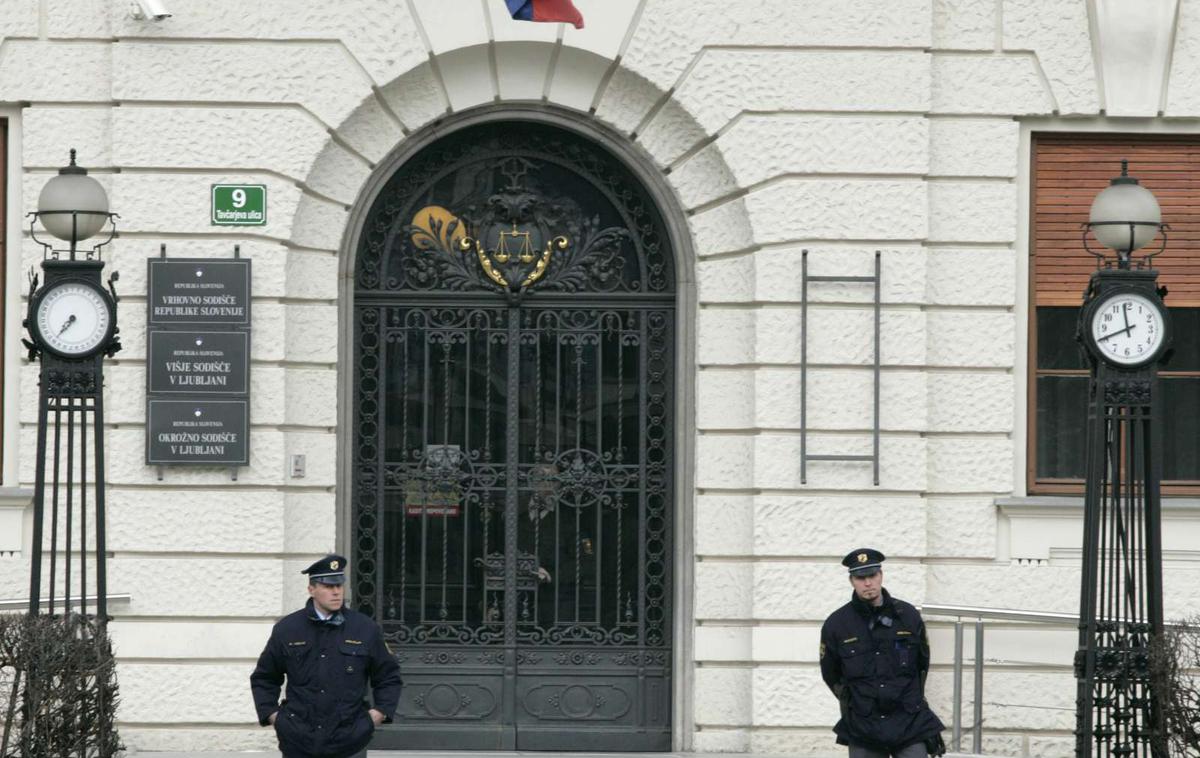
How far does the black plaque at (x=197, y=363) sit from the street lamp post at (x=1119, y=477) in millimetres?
4971

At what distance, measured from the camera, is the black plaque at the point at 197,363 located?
11922mm

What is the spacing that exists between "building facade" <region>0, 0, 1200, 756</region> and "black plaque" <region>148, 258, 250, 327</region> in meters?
0.11

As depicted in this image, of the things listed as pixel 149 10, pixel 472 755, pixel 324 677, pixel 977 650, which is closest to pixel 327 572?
pixel 324 677

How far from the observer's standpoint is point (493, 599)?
41.6ft

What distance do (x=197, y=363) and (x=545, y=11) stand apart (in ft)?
9.70

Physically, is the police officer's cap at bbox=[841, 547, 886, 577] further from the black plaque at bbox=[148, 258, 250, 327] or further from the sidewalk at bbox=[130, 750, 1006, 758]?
the black plaque at bbox=[148, 258, 250, 327]

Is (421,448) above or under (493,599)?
above

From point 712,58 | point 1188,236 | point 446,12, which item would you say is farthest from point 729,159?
point 1188,236

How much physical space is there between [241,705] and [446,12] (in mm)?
4383

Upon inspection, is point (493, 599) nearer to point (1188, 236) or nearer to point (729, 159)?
point (729, 159)

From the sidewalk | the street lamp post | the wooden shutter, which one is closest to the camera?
the street lamp post

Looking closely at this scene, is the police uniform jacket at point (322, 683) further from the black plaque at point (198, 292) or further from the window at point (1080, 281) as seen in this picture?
the window at point (1080, 281)

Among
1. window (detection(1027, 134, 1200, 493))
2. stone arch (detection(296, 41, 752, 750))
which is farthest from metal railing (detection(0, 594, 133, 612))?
window (detection(1027, 134, 1200, 493))

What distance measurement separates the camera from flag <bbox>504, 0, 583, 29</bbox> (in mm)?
11734
